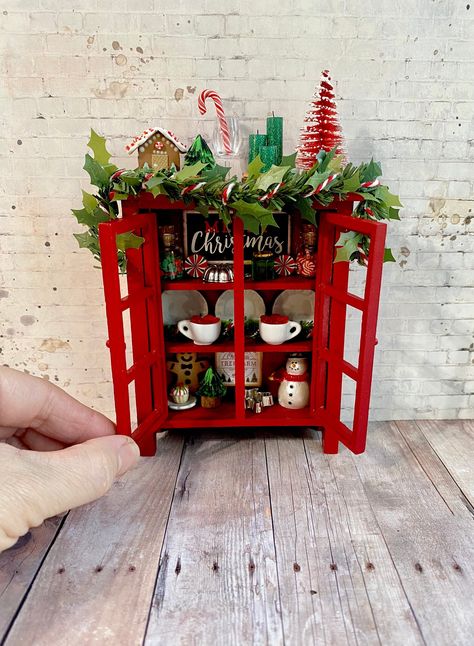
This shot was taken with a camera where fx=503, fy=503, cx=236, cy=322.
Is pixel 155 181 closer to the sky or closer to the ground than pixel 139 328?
closer to the sky

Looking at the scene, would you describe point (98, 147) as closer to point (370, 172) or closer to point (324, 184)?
point (324, 184)

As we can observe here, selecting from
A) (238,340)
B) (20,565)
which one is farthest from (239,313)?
(20,565)

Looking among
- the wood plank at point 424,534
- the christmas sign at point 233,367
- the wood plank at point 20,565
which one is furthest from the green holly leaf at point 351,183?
the wood plank at point 20,565

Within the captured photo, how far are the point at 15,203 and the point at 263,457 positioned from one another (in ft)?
4.48

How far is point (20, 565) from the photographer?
1390mm

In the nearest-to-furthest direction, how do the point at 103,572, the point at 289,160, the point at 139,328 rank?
the point at 103,572 → the point at 289,160 → the point at 139,328

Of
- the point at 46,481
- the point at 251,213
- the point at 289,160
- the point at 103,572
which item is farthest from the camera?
the point at 289,160

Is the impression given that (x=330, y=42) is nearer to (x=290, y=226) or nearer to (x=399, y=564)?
(x=290, y=226)

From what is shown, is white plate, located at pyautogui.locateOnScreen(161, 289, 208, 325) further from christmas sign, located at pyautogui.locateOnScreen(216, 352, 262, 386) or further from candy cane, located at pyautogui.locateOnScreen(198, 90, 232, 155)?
candy cane, located at pyautogui.locateOnScreen(198, 90, 232, 155)

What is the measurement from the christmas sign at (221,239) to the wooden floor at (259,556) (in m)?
0.77

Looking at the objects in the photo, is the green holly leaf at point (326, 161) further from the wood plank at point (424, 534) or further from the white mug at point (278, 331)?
the wood plank at point (424, 534)

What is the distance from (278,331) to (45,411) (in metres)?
0.84

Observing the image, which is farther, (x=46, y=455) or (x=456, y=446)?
(x=456, y=446)

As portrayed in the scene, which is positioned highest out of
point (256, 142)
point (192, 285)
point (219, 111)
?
point (219, 111)
